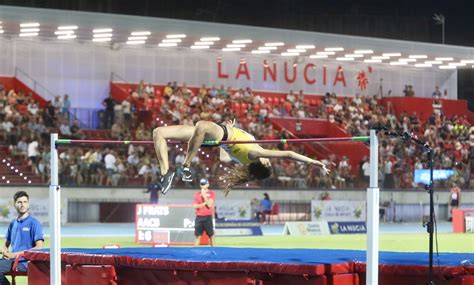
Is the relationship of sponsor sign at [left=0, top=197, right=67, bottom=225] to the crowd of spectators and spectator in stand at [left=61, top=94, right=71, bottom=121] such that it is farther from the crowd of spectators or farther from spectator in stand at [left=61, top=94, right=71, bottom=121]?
spectator in stand at [left=61, top=94, right=71, bottom=121]

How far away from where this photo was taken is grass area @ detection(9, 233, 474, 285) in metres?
24.8

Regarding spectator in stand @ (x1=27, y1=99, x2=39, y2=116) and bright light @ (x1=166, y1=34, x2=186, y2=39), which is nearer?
spectator in stand @ (x1=27, y1=99, x2=39, y2=116)

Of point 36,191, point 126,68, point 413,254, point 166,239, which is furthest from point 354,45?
point 413,254

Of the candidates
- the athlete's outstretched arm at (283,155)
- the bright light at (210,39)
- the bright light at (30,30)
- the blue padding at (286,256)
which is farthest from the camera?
the bright light at (210,39)

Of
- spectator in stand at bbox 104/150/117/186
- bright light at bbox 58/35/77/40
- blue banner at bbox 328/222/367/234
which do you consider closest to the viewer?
blue banner at bbox 328/222/367/234

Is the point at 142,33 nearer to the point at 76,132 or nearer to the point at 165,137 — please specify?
the point at 76,132

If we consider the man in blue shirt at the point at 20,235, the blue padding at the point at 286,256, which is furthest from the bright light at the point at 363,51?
the man in blue shirt at the point at 20,235

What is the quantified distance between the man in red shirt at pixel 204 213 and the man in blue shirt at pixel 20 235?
33.1 ft

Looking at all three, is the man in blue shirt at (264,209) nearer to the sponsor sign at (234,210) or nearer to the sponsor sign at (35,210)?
the sponsor sign at (234,210)

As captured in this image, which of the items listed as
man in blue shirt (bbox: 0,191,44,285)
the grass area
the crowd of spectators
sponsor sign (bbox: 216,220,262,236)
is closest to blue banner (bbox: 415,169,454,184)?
the crowd of spectators

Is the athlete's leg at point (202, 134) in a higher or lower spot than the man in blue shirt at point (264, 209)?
higher

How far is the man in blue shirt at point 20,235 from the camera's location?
13.0 metres

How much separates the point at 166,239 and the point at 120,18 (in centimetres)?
1632

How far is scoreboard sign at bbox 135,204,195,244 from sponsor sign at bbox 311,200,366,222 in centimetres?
1298
